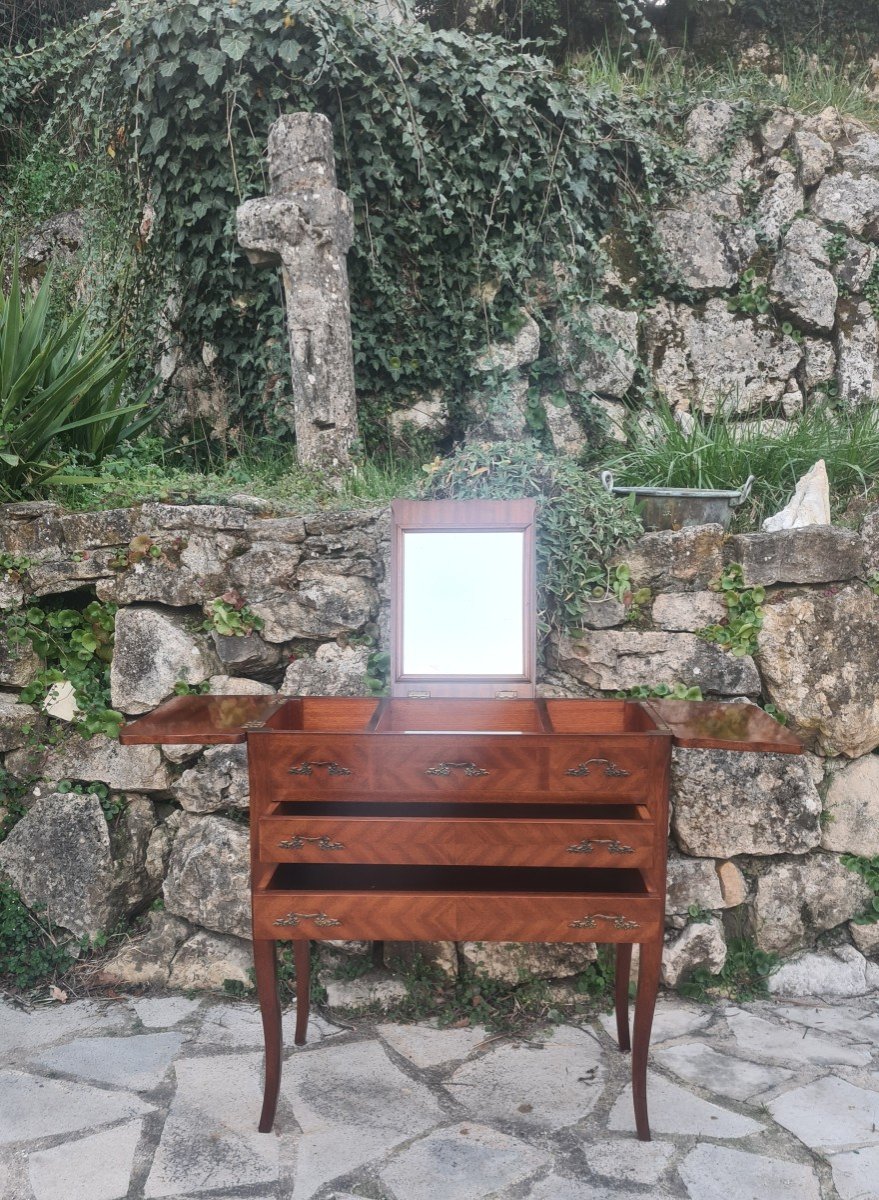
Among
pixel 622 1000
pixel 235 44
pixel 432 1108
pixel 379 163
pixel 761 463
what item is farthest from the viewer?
pixel 379 163

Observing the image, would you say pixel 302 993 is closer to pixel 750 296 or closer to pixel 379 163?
pixel 379 163

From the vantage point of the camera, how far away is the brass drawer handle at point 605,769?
2.42 metres

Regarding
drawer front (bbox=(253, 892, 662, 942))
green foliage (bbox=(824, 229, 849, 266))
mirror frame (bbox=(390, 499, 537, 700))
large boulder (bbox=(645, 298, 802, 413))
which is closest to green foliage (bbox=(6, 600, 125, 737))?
mirror frame (bbox=(390, 499, 537, 700))

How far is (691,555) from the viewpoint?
3.53 meters

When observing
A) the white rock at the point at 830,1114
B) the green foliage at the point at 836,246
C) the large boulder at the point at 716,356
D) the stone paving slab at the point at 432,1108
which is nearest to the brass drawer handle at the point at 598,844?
the stone paving slab at the point at 432,1108

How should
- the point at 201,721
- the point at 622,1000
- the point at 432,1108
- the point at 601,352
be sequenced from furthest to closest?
the point at 601,352 < the point at 622,1000 < the point at 432,1108 < the point at 201,721

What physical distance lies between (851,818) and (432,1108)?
6.32ft

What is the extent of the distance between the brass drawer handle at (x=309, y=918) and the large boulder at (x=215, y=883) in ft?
3.41

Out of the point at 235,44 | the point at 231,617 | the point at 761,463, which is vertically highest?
the point at 235,44

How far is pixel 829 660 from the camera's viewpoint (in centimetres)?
346

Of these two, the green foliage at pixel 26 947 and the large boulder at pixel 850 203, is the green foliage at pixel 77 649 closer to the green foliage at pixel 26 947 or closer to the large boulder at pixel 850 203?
the green foliage at pixel 26 947

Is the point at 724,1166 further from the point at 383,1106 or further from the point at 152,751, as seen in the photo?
the point at 152,751

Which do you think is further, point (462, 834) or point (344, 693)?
point (344, 693)

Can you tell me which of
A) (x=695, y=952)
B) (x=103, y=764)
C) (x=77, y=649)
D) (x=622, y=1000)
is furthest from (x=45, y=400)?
(x=695, y=952)
